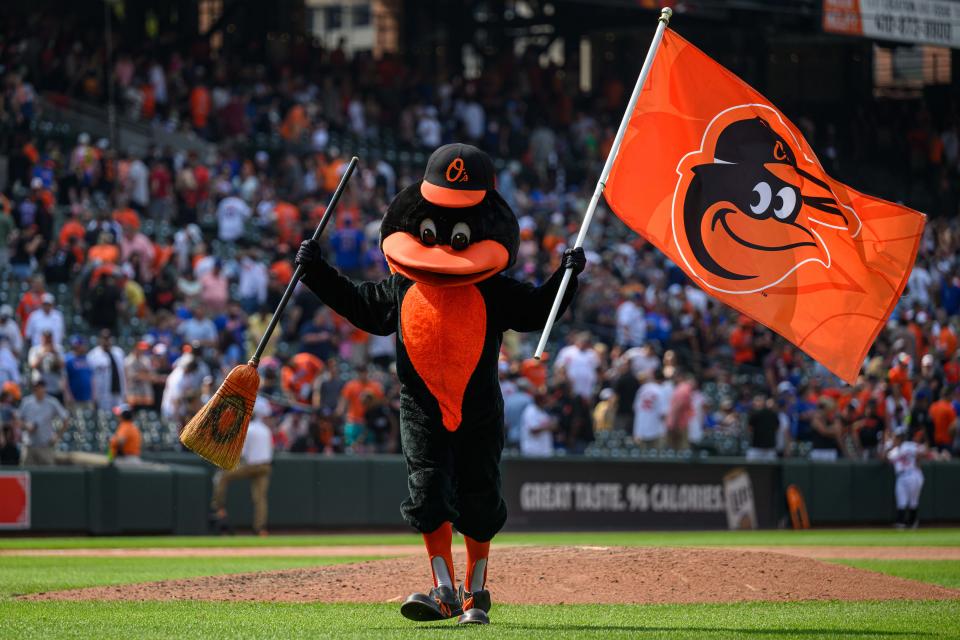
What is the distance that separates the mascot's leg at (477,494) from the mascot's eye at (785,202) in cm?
231

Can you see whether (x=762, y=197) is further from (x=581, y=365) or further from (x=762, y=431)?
(x=581, y=365)

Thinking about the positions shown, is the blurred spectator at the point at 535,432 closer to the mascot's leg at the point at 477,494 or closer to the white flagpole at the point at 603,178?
the white flagpole at the point at 603,178

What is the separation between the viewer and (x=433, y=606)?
723 cm

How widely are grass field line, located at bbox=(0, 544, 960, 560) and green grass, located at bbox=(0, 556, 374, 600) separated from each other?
637mm

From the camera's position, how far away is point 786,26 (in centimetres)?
3173

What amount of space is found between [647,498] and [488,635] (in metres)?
14.4

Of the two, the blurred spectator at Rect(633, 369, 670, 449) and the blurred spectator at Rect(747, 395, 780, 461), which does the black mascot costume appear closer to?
the blurred spectator at Rect(633, 369, 670, 449)

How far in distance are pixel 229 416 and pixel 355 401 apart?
1207 centimetres

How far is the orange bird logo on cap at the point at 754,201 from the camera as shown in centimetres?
880

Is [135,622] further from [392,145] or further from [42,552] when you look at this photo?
[392,145]

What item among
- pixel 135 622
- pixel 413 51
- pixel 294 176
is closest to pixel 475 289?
pixel 135 622

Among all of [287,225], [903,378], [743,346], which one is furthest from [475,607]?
[743,346]

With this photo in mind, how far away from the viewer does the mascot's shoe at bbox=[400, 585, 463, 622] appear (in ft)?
23.5

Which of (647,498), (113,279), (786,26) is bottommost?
(647,498)
